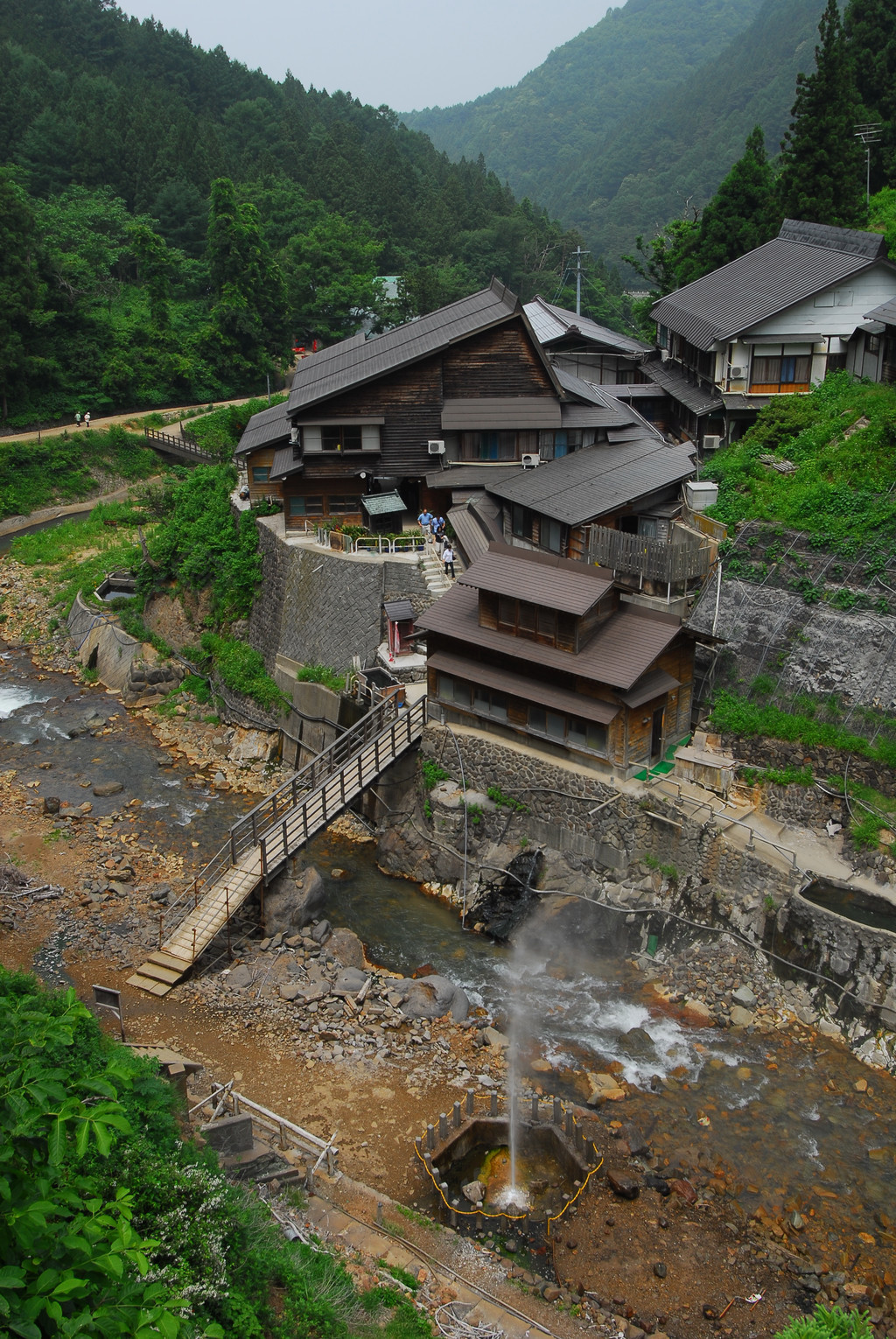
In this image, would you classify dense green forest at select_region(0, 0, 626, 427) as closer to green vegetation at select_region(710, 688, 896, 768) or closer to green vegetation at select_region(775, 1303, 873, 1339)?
green vegetation at select_region(710, 688, 896, 768)

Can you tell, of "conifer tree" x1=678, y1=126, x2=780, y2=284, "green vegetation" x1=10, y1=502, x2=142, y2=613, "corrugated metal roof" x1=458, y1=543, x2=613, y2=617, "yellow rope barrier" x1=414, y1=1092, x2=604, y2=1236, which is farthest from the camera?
"green vegetation" x1=10, y1=502, x2=142, y2=613

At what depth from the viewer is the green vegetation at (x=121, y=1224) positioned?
9.14 m

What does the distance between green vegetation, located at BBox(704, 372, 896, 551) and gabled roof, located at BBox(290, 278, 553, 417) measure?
8663mm

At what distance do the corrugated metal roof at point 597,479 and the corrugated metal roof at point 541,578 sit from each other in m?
3.86

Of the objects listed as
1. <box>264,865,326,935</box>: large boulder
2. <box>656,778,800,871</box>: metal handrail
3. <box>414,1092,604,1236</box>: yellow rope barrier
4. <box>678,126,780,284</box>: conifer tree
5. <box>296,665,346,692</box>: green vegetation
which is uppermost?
<box>678,126,780,284</box>: conifer tree

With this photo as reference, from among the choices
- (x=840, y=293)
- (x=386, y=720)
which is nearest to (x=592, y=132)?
(x=840, y=293)

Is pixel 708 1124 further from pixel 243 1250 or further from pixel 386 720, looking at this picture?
pixel 386 720

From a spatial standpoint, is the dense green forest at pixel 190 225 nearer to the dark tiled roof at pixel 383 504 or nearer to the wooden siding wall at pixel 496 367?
the dark tiled roof at pixel 383 504

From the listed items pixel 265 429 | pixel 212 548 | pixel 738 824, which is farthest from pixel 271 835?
pixel 265 429

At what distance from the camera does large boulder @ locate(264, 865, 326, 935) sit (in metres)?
25.4

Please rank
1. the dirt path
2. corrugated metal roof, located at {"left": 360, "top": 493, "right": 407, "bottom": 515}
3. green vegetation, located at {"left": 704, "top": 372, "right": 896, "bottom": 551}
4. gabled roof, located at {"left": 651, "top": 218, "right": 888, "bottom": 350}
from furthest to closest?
the dirt path → corrugated metal roof, located at {"left": 360, "top": 493, "right": 407, "bottom": 515} → gabled roof, located at {"left": 651, "top": 218, "right": 888, "bottom": 350} → green vegetation, located at {"left": 704, "top": 372, "right": 896, "bottom": 551}

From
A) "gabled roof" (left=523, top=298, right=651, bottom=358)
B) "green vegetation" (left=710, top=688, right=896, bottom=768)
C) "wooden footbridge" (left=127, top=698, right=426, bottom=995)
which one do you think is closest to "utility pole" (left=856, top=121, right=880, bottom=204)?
"gabled roof" (left=523, top=298, right=651, bottom=358)

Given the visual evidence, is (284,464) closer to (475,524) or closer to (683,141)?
(475,524)

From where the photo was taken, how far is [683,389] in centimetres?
4091
